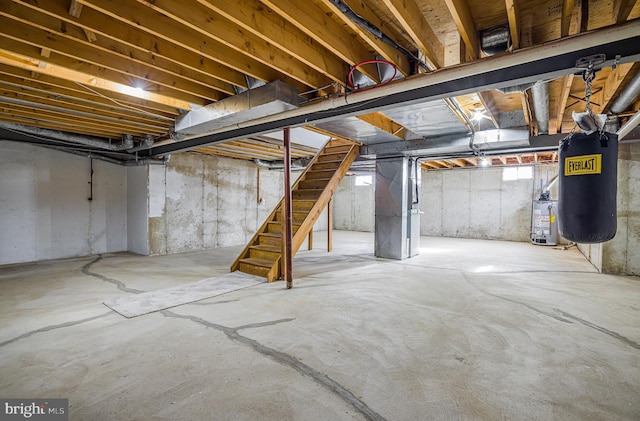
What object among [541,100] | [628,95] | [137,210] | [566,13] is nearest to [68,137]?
[137,210]

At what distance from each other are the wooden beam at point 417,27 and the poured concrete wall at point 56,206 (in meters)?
6.46

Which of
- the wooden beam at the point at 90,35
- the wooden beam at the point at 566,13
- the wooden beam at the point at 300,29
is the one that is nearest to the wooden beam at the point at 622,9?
the wooden beam at the point at 566,13

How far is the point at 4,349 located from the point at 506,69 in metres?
4.17

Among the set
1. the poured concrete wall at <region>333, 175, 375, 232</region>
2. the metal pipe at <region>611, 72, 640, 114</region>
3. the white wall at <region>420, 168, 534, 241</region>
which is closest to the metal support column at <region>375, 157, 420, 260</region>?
the metal pipe at <region>611, 72, 640, 114</region>

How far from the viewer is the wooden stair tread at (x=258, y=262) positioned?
421 cm

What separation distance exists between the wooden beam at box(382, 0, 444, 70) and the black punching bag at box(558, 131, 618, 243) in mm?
1140

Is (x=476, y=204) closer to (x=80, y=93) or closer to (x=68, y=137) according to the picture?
(x=80, y=93)

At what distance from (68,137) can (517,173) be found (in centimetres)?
1041

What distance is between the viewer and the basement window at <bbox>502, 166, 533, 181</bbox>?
8.38m

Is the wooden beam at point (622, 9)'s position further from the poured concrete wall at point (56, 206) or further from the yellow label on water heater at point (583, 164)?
the poured concrete wall at point (56, 206)

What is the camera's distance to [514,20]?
5.90 feet

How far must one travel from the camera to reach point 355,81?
2.79 meters

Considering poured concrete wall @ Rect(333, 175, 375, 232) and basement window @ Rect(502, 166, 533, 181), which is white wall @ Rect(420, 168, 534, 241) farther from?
poured concrete wall @ Rect(333, 175, 375, 232)

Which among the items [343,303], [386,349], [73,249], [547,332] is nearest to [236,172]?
[73,249]
